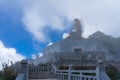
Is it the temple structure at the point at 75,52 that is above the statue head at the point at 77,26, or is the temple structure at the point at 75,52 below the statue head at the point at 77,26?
below

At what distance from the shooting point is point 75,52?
37969 millimetres

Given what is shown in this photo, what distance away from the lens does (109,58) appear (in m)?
38.1

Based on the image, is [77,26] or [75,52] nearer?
[75,52]

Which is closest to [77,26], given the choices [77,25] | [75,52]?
[77,25]

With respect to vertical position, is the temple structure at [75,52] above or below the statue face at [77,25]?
below

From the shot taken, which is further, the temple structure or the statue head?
the statue head

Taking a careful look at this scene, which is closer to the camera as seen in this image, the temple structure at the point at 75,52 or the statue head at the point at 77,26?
the temple structure at the point at 75,52

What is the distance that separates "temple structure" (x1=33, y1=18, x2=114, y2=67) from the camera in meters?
34.5

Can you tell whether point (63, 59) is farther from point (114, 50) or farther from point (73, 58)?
point (114, 50)

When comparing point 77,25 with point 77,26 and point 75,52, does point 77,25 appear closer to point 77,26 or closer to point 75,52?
point 77,26

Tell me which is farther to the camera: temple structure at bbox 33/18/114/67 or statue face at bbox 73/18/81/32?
statue face at bbox 73/18/81/32

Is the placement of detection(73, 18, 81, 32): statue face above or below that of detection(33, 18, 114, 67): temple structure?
above

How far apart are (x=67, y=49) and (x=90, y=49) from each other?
395 centimetres

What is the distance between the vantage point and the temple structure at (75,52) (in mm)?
A: 34481
